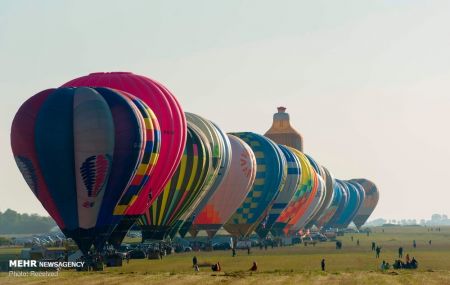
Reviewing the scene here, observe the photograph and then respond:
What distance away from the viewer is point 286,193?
120 metres

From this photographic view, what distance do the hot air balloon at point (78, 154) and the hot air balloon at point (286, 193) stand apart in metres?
51.3

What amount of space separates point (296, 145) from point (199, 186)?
10414cm

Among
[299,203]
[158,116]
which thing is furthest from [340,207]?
[158,116]

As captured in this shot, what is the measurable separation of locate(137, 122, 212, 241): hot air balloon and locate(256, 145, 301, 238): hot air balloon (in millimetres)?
30542

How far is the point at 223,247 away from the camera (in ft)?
322

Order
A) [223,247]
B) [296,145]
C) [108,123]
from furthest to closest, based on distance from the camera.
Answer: [296,145]
[223,247]
[108,123]

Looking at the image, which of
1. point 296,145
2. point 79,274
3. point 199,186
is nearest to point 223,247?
point 199,186

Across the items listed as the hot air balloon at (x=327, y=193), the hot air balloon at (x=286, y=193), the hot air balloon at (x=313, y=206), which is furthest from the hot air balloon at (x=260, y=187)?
the hot air balloon at (x=327, y=193)

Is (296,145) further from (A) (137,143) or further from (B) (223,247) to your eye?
(A) (137,143)

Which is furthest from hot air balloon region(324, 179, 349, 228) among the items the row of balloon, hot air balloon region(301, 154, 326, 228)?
the row of balloon

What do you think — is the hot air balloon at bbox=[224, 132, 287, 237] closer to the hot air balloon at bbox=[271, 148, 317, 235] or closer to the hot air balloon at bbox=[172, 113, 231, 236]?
the hot air balloon at bbox=[271, 148, 317, 235]

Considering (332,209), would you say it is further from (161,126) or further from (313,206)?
(161,126)

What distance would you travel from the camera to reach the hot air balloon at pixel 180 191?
80.4 meters

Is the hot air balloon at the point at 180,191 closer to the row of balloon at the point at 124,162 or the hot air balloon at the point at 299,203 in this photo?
the row of balloon at the point at 124,162
